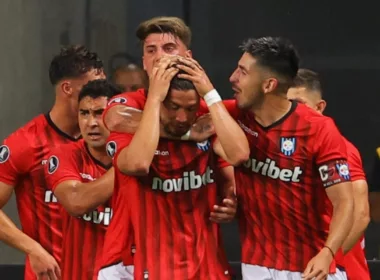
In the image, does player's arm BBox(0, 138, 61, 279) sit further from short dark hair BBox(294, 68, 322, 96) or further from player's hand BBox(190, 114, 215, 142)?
short dark hair BBox(294, 68, 322, 96)

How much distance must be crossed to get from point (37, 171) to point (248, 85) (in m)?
1.20

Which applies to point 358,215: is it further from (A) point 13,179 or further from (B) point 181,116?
(A) point 13,179

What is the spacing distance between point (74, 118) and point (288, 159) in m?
1.24

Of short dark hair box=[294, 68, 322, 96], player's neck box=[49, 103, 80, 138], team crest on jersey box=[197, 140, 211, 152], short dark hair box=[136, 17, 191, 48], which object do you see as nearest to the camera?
team crest on jersey box=[197, 140, 211, 152]

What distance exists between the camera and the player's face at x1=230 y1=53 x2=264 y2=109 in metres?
4.50

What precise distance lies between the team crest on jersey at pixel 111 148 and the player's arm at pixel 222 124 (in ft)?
1.38

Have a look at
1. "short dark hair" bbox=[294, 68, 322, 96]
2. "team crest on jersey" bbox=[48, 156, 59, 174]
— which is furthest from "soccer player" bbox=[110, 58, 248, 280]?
"short dark hair" bbox=[294, 68, 322, 96]

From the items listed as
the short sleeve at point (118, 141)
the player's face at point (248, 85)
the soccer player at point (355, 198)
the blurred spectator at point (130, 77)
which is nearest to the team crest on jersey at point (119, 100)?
the short sleeve at point (118, 141)

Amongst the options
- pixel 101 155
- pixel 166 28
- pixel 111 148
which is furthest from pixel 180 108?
pixel 101 155

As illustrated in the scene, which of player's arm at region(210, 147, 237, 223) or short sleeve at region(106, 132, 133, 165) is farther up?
short sleeve at region(106, 132, 133, 165)

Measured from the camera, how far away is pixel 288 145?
4.50 m

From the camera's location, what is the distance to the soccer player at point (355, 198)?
4957 mm

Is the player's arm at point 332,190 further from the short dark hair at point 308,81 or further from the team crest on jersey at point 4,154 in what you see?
the team crest on jersey at point 4,154

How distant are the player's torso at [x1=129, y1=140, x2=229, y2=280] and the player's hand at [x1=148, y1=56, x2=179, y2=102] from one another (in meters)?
0.23
